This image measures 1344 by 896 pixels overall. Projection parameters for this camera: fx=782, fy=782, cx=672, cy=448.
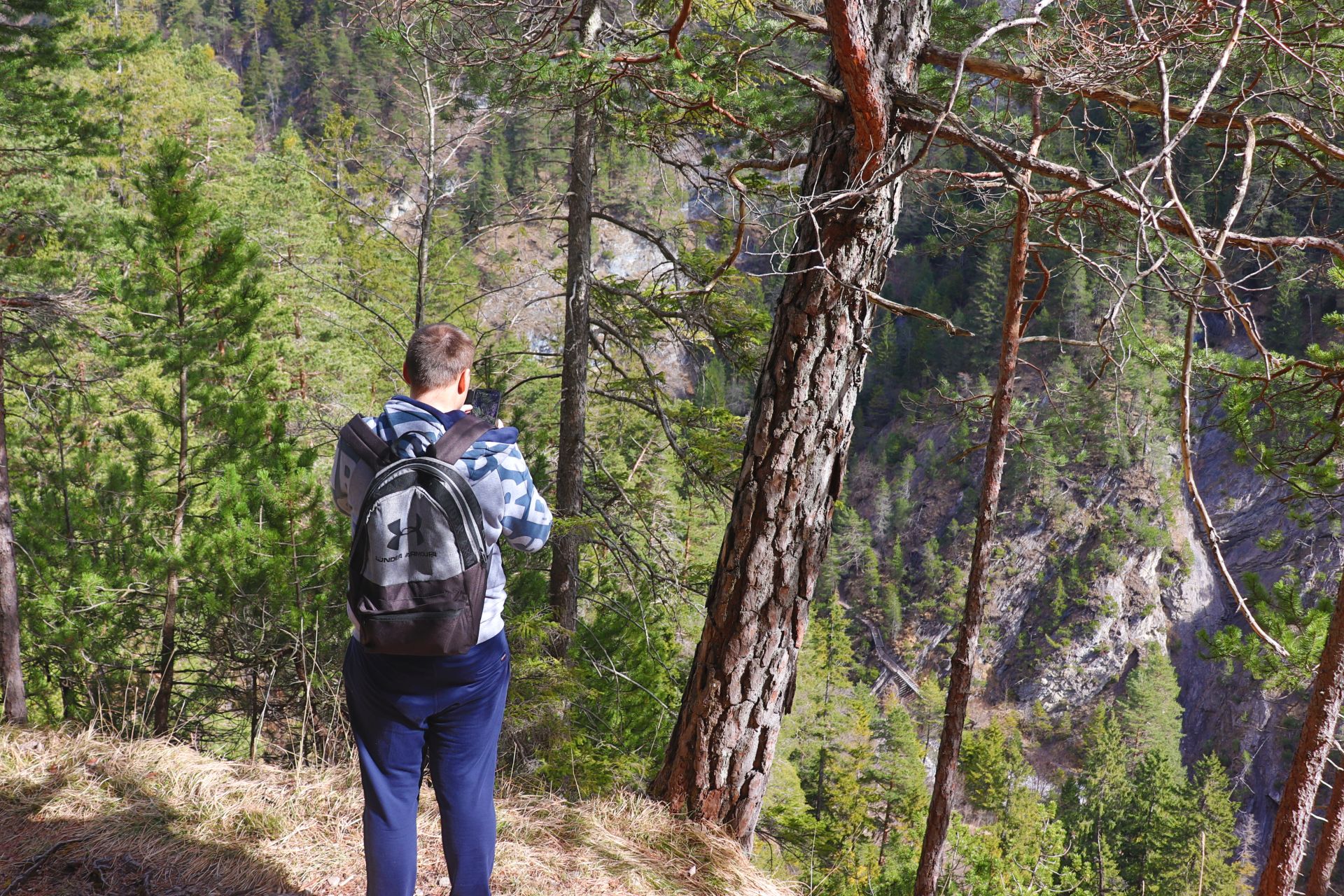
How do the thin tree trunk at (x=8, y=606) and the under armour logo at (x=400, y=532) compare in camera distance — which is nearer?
the under armour logo at (x=400, y=532)

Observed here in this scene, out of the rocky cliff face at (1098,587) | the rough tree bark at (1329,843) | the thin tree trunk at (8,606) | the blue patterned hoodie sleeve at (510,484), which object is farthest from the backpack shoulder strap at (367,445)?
the rocky cliff face at (1098,587)

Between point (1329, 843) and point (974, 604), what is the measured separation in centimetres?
144

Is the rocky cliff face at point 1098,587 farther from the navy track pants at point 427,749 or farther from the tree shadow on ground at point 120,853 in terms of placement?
the navy track pants at point 427,749

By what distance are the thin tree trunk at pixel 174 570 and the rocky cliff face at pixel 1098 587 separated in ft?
124

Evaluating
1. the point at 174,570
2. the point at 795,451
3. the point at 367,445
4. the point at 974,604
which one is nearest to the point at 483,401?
the point at 367,445

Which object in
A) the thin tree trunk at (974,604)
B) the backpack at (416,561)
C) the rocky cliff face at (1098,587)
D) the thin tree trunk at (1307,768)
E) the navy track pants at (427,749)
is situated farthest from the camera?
the rocky cliff face at (1098,587)

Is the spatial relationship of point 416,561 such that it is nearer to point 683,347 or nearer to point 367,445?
point 367,445

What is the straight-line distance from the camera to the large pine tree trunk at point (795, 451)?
2.32 meters

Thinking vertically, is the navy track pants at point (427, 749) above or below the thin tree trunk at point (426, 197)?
below

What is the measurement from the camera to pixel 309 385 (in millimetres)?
12578

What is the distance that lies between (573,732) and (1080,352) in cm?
4386

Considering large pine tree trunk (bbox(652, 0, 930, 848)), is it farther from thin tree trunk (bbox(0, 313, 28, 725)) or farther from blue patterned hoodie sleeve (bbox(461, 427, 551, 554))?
thin tree trunk (bbox(0, 313, 28, 725))

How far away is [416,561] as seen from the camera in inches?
60.0

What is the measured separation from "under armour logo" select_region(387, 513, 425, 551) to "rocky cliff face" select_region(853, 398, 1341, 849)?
40330mm
